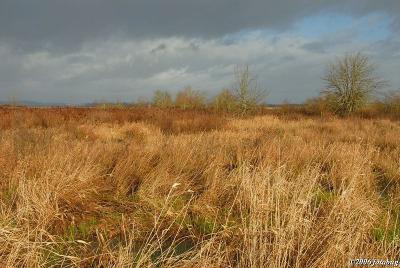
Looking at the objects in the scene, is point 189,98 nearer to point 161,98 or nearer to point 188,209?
point 161,98

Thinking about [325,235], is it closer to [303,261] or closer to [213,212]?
[303,261]

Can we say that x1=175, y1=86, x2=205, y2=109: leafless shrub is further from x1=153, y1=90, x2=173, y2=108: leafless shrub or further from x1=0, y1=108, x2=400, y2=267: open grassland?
x1=0, y1=108, x2=400, y2=267: open grassland

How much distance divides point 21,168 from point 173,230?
2.29 metres

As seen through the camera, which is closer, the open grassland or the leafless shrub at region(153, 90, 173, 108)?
the open grassland

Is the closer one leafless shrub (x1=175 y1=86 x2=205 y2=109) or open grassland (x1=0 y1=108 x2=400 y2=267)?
open grassland (x1=0 y1=108 x2=400 y2=267)

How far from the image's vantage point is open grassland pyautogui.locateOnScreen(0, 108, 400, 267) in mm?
2561

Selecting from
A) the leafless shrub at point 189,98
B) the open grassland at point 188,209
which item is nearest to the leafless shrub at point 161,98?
the leafless shrub at point 189,98

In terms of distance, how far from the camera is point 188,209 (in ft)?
12.9

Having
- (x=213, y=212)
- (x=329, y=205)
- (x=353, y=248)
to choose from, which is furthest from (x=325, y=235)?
(x=213, y=212)

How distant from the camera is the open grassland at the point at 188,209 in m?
2.56

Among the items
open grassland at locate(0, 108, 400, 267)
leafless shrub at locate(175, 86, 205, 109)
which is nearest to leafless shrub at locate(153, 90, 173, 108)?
leafless shrub at locate(175, 86, 205, 109)

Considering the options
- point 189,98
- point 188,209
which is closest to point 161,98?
point 189,98

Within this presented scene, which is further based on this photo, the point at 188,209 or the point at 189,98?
the point at 189,98

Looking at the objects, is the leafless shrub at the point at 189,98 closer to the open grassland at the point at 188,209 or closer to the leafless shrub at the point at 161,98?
the leafless shrub at the point at 161,98
